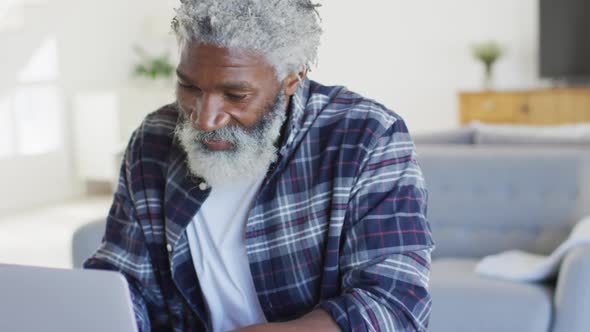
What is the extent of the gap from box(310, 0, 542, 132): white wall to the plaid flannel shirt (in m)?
4.64

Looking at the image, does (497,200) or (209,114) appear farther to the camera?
(497,200)

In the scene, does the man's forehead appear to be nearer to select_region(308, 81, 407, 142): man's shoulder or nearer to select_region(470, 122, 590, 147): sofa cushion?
select_region(308, 81, 407, 142): man's shoulder

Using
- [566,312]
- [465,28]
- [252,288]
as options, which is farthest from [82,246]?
[465,28]

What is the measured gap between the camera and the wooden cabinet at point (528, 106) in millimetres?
5426

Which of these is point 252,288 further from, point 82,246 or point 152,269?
point 82,246

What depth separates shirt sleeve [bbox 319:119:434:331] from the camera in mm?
1067

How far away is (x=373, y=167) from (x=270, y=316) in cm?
29

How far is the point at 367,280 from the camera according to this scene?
1091 mm

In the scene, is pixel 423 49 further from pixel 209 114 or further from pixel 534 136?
pixel 209 114

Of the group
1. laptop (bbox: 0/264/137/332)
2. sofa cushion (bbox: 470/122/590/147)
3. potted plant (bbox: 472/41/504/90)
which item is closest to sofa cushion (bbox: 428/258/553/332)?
sofa cushion (bbox: 470/122/590/147)

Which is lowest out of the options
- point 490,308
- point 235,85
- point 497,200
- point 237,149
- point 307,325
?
point 490,308

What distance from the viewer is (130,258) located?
129 centimetres

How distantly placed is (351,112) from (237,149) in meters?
0.19

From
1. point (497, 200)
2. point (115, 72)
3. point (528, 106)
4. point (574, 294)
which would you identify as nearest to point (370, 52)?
point (528, 106)
